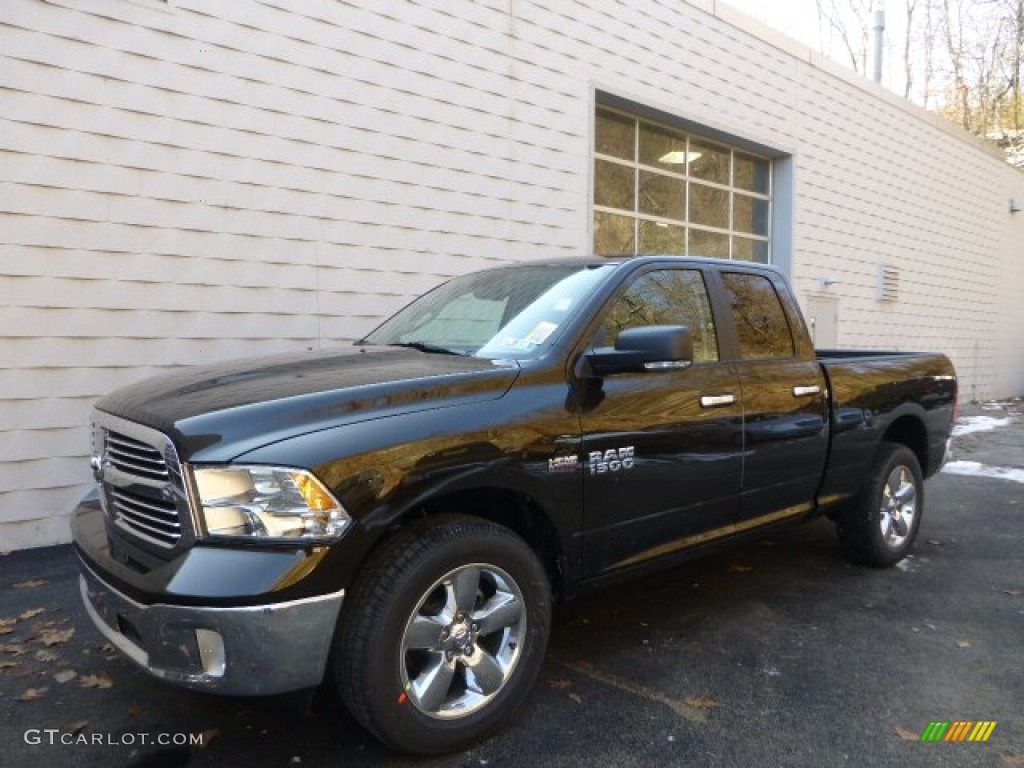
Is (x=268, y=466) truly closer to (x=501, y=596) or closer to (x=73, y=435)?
(x=501, y=596)

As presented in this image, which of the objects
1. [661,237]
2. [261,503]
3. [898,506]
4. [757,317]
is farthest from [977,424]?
[261,503]

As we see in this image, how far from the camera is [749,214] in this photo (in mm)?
11648

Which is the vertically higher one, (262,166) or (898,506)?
(262,166)

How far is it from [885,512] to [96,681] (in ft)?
14.6

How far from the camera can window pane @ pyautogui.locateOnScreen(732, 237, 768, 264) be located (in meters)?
11.4

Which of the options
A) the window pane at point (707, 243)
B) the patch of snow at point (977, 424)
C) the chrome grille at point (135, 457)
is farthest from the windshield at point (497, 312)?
the patch of snow at point (977, 424)

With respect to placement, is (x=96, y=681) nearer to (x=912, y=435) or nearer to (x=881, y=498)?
(x=881, y=498)

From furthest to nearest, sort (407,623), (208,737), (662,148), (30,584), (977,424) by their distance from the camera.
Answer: (977,424) < (662,148) < (30,584) < (208,737) < (407,623)

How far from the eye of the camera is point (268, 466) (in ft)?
7.43

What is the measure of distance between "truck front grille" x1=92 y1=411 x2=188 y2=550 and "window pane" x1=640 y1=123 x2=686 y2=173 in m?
8.30

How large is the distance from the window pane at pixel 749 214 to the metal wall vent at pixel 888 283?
3.23m

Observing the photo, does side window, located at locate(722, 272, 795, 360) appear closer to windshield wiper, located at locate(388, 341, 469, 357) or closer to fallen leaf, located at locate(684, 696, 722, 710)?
windshield wiper, located at locate(388, 341, 469, 357)

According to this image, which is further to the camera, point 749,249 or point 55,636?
point 749,249

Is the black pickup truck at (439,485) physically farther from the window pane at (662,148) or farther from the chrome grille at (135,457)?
the window pane at (662,148)
